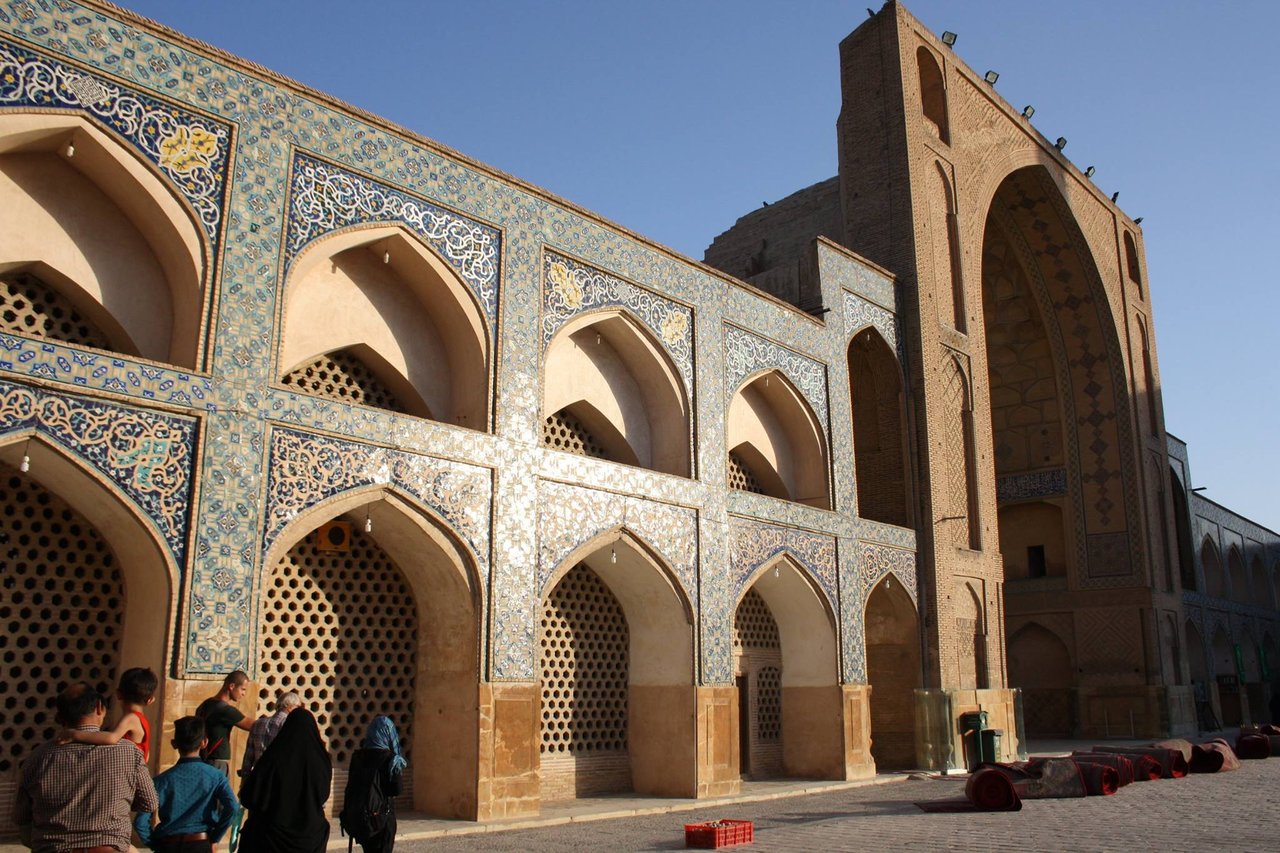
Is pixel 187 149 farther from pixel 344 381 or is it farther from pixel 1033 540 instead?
pixel 1033 540

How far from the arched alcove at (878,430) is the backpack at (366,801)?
32.4ft

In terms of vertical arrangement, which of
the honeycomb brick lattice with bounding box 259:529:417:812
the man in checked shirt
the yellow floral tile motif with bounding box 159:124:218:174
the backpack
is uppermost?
the yellow floral tile motif with bounding box 159:124:218:174

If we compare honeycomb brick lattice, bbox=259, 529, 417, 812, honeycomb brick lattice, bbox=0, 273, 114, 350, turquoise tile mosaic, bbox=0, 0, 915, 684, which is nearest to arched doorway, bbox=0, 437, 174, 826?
turquoise tile mosaic, bbox=0, 0, 915, 684

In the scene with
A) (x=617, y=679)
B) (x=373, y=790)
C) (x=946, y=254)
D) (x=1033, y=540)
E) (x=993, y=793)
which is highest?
(x=946, y=254)

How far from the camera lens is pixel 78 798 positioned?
131 inches

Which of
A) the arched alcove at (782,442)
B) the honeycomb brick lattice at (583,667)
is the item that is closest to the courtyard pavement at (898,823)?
the honeycomb brick lattice at (583,667)

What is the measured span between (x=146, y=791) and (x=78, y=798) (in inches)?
7.7

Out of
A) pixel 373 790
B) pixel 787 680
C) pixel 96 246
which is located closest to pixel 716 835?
pixel 373 790

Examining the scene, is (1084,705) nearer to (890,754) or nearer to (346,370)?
(890,754)

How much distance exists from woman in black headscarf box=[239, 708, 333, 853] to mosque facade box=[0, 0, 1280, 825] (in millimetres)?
2905

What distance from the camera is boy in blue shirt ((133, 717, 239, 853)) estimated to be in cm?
371

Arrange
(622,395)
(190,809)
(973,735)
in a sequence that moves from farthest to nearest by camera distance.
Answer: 1. (973,735)
2. (622,395)
3. (190,809)

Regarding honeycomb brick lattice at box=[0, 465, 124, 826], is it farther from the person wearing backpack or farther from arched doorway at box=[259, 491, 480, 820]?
the person wearing backpack

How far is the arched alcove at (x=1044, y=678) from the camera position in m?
20.7
